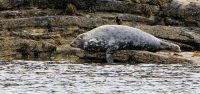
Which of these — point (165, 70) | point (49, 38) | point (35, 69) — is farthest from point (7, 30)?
point (165, 70)

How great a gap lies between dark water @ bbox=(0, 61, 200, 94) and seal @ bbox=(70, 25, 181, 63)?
6.95 ft

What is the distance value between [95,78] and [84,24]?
1176 centimetres

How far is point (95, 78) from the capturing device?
22.6m

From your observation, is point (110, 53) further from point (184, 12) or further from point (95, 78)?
point (184, 12)

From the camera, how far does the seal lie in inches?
1170

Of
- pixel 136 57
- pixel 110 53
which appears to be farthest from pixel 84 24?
pixel 136 57

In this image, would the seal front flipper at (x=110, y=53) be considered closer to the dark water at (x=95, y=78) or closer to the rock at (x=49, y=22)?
the dark water at (x=95, y=78)

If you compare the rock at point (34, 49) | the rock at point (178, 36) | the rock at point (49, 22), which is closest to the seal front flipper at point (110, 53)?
the rock at point (34, 49)

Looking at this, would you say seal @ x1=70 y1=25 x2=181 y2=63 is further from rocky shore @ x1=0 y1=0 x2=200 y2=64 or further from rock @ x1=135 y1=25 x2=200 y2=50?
rock @ x1=135 y1=25 x2=200 y2=50

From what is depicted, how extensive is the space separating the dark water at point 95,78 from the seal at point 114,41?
2120mm

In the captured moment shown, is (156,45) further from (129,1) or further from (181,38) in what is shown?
(129,1)

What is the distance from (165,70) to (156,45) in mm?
5440

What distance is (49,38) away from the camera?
32312 millimetres

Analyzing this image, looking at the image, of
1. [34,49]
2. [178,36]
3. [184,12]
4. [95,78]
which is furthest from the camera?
[184,12]
